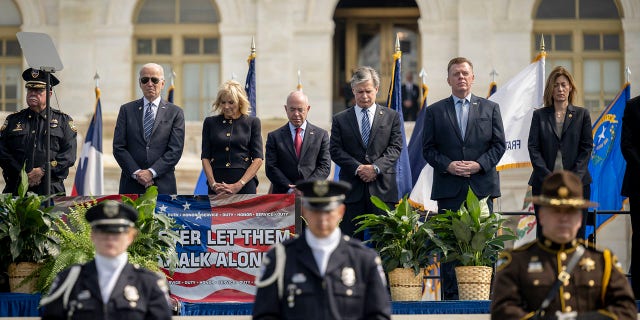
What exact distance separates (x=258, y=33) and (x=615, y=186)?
10888 mm

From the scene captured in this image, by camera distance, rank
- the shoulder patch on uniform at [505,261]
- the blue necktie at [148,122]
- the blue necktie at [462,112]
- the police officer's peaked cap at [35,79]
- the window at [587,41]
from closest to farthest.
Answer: the shoulder patch on uniform at [505,261], the blue necktie at [462,112], the blue necktie at [148,122], the police officer's peaked cap at [35,79], the window at [587,41]

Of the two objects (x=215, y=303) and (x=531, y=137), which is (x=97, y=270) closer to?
(x=215, y=303)

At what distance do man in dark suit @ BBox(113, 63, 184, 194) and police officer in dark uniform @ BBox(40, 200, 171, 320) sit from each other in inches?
194

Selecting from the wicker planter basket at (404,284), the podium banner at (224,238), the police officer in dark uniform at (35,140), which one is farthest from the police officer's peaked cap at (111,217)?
the police officer in dark uniform at (35,140)

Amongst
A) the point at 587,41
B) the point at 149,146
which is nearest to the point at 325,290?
the point at 149,146

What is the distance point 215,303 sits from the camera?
38.7 ft

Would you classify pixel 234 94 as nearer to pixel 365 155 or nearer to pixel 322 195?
pixel 365 155

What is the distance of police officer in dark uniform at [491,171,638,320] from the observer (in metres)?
8.01

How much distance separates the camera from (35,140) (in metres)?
14.0

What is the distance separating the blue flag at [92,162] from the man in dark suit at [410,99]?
25.3ft

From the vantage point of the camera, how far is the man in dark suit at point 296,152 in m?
13.4

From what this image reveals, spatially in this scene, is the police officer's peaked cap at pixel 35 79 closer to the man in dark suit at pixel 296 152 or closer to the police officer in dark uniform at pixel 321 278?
the man in dark suit at pixel 296 152

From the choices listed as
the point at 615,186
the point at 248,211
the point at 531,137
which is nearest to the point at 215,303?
the point at 248,211

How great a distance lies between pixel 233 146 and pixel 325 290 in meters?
5.44
